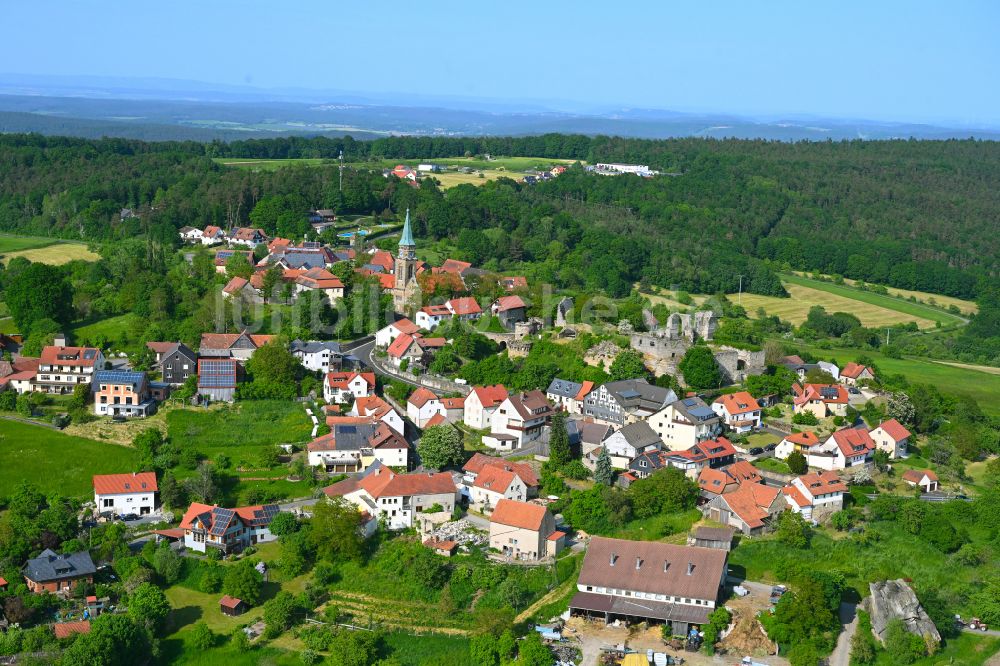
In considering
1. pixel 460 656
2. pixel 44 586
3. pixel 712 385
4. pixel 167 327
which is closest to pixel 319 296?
pixel 167 327

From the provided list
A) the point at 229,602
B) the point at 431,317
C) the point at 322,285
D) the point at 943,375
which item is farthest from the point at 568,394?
the point at 943,375

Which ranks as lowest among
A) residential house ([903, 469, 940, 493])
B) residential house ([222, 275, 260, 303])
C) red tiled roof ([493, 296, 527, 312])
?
residential house ([903, 469, 940, 493])

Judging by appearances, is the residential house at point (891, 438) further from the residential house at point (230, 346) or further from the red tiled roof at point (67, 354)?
the red tiled roof at point (67, 354)

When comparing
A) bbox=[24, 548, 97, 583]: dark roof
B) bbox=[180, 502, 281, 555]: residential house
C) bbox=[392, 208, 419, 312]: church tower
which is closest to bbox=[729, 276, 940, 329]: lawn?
bbox=[392, 208, 419, 312]: church tower

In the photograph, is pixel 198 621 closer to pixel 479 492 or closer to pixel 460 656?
pixel 460 656

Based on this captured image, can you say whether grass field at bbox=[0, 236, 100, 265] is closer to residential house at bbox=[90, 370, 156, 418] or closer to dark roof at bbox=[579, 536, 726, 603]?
residential house at bbox=[90, 370, 156, 418]

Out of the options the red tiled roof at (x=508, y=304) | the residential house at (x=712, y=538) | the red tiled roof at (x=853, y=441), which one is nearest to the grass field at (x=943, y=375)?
the red tiled roof at (x=853, y=441)
